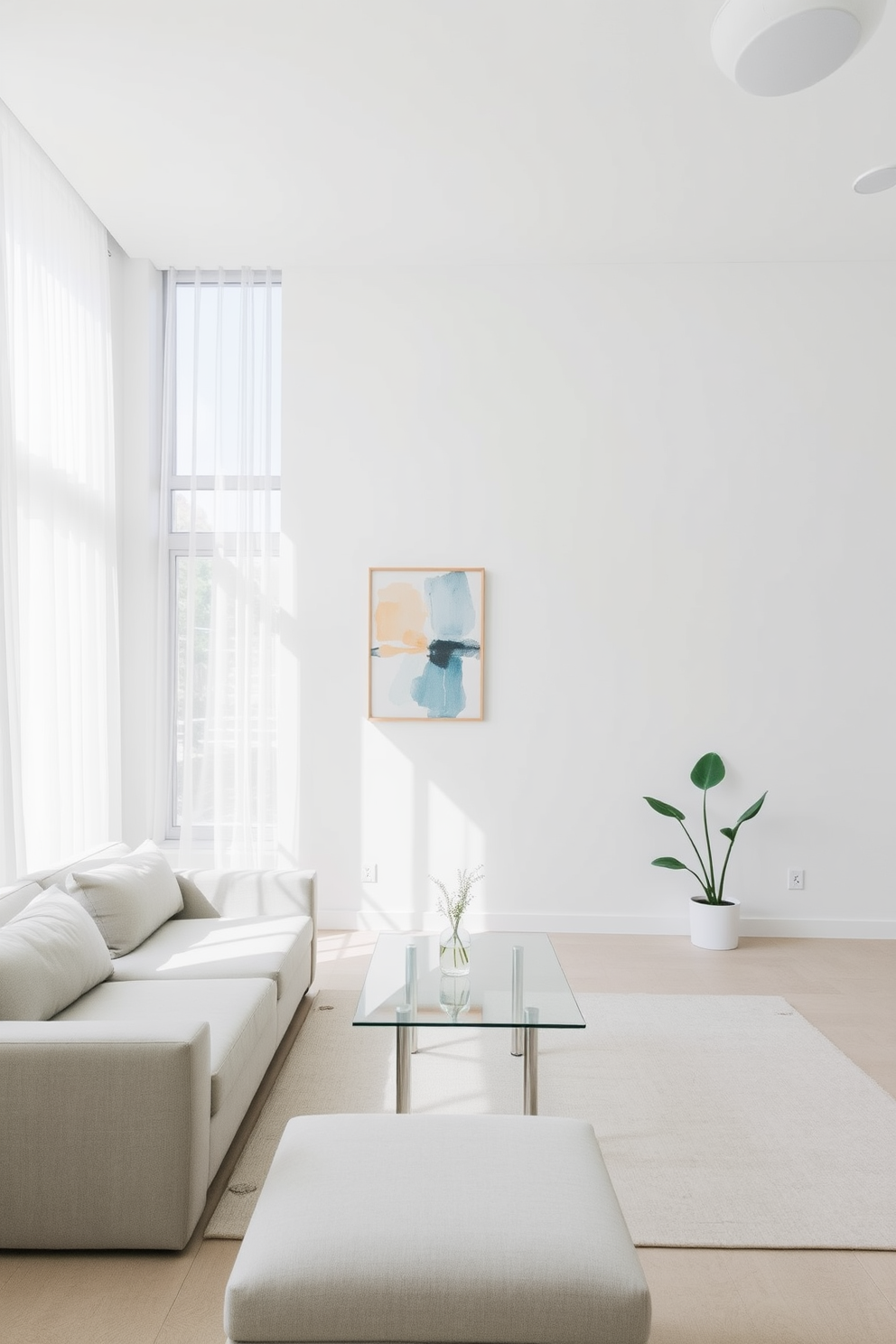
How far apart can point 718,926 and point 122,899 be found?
277 cm

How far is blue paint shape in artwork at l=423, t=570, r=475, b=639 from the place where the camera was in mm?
4777

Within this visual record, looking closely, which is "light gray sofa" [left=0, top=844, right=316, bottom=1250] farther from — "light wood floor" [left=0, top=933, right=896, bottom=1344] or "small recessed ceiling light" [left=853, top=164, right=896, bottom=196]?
"small recessed ceiling light" [left=853, top=164, right=896, bottom=196]

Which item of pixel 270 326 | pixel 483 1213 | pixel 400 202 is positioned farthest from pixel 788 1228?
pixel 270 326

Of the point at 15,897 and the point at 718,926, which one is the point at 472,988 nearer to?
the point at 15,897

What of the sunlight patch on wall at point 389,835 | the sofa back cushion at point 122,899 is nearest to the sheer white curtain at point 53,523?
the sofa back cushion at point 122,899

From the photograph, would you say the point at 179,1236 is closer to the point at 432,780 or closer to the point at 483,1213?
the point at 483,1213

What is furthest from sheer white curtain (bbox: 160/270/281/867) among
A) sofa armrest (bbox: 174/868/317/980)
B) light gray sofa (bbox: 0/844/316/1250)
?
light gray sofa (bbox: 0/844/316/1250)

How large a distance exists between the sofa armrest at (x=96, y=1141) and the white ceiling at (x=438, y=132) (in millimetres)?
2956

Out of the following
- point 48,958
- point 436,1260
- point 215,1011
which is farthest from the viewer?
point 215,1011

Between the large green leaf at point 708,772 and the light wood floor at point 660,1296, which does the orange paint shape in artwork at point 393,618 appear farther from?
the light wood floor at point 660,1296

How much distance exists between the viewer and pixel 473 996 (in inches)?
105

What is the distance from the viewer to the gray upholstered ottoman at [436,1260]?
1453 millimetres

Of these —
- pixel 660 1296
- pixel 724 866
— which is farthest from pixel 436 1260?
pixel 724 866

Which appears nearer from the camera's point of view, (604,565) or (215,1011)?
(215,1011)
